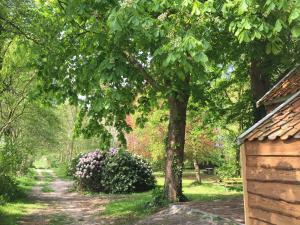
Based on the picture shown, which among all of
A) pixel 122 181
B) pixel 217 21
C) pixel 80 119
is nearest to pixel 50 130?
pixel 122 181

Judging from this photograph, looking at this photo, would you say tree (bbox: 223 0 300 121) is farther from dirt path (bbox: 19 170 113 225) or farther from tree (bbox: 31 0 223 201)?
dirt path (bbox: 19 170 113 225)

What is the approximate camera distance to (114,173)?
2595 cm

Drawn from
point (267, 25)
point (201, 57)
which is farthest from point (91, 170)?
point (201, 57)

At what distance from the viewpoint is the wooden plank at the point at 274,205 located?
7.99m

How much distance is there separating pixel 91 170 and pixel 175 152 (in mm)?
10859

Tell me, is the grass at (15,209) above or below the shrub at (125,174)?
below

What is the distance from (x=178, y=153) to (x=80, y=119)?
3.96 meters

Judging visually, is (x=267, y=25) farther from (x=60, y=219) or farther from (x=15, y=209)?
(x=15, y=209)

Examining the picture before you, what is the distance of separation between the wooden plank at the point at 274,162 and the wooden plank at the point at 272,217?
0.92m

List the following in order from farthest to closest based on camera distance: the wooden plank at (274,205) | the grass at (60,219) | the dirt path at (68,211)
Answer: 1. the dirt path at (68,211)
2. the grass at (60,219)
3. the wooden plank at (274,205)

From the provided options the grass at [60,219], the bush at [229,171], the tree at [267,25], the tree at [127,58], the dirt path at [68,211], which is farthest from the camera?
the bush at [229,171]

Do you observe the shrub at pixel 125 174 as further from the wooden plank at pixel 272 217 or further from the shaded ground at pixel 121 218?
the wooden plank at pixel 272 217

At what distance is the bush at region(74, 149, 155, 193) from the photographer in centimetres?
2575

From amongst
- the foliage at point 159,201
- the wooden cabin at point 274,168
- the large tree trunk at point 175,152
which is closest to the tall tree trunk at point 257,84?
the large tree trunk at point 175,152
